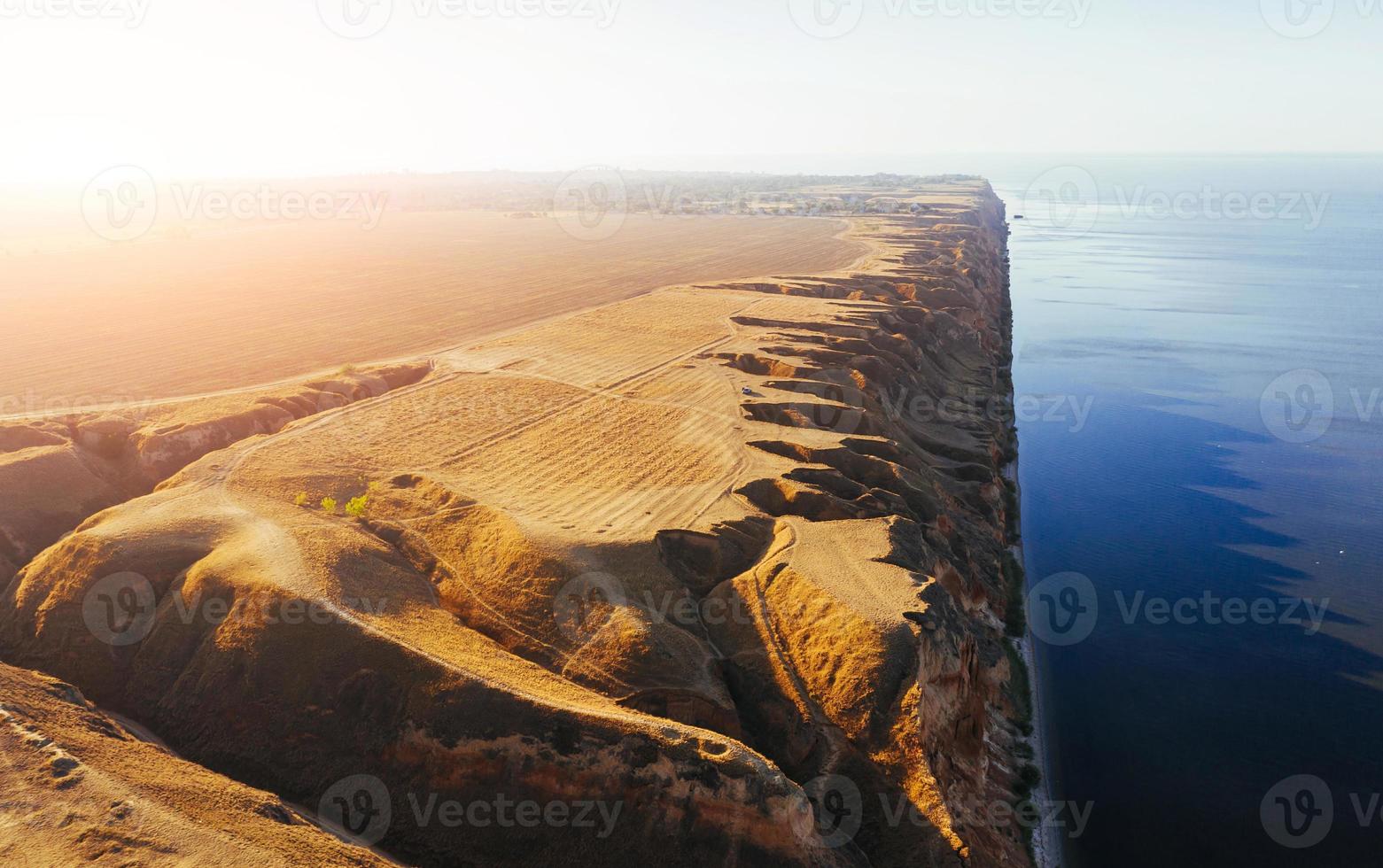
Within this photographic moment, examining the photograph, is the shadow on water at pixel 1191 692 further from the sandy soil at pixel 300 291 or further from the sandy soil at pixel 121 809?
the sandy soil at pixel 300 291

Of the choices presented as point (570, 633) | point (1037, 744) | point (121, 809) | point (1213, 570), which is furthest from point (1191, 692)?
point (121, 809)

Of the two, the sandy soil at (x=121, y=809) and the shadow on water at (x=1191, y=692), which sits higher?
the sandy soil at (x=121, y=809)

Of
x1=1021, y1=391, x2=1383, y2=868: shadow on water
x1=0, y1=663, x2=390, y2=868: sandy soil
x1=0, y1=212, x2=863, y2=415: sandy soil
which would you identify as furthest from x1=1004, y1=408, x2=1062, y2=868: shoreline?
x1=0, y1=212, x2=863, y2=415: sandy soil

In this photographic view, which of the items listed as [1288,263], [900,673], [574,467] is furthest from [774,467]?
[1288,263]

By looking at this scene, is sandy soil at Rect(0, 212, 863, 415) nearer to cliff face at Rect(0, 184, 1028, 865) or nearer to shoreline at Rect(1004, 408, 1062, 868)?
cliff face at Rect(0, 184, 1028, 865)

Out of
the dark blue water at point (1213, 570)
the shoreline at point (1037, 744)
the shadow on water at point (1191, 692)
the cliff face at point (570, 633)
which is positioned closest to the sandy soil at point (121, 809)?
the cliff face at point (570, 633)

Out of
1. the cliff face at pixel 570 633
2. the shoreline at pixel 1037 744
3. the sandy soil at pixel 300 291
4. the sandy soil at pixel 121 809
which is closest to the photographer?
the sandy soil at pixel 121 809
